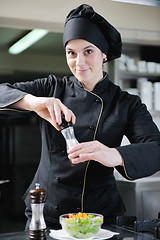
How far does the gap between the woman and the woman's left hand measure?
56 mm

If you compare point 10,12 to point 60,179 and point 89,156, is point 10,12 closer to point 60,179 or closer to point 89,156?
point 60,179

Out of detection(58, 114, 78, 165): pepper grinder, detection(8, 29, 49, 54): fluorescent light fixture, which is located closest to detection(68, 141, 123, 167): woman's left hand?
detection(58, 114, 78, 165): pepper grinder

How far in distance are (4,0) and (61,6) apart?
24.5 inches

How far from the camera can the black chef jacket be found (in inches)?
71.3

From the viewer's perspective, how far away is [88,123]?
1954 mm

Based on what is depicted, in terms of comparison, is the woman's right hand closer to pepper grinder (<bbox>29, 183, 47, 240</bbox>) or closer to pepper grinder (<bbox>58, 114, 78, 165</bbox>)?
pepper grinder (<bbox>58, 114, 78, 165</bbox>)

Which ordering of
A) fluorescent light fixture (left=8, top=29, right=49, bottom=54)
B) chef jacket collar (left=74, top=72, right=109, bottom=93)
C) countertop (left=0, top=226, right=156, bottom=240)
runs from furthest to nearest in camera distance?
fluorescent light fixture (left=8, top=29, right=49, bottom=54) < chef jacket collar (left=74, top=72, right=109, bottom=93) < countertop (left=0, top=226, right=156, bottom=240)

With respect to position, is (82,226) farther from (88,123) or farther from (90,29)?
(90,29)

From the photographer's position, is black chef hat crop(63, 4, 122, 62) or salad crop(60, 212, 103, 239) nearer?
salad crop(60, 212, 103, 239)

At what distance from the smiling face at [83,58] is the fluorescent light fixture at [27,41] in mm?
2114

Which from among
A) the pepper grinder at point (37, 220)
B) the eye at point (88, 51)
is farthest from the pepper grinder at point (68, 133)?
the eye at point (88, 51)

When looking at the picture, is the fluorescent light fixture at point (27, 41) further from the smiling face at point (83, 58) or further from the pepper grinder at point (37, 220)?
the pepper grinder at point (37, 220)

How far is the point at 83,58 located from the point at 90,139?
409mm

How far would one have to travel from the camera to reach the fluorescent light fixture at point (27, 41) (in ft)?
12.8
